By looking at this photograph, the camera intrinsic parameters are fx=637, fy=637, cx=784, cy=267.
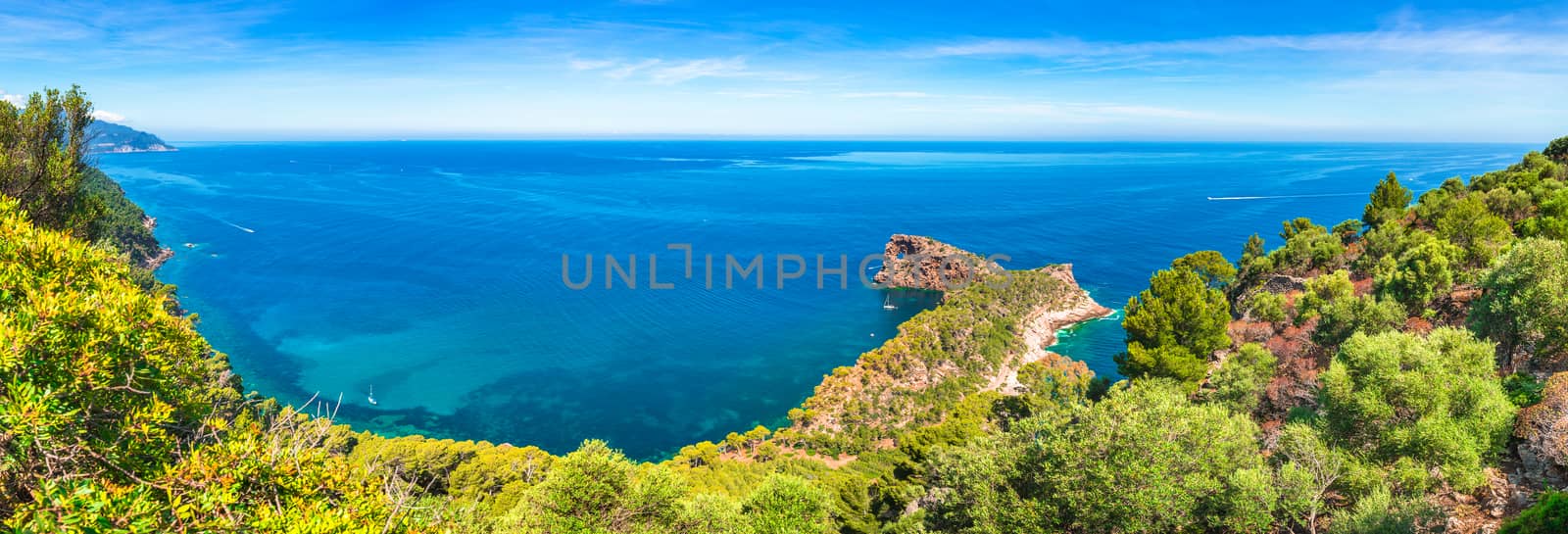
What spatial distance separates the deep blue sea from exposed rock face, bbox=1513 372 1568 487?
44786 mm

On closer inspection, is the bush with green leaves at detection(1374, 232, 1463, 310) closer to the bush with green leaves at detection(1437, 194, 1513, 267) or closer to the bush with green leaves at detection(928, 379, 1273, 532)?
the bush with green leaves at detection(1437, 194, 1513, 267)

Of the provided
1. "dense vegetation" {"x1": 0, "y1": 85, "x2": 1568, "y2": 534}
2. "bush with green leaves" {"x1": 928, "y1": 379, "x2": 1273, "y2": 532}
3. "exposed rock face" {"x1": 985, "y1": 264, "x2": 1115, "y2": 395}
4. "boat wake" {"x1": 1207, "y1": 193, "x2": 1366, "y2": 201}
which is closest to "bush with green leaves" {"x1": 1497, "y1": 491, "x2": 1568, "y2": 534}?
"dense vegetation" {"x1": 0, "y1": 85, "x2": 1568, "y2": 534}

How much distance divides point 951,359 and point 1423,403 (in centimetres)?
4070

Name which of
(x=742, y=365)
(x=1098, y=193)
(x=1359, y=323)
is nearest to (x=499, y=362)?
(x=742, y=365)

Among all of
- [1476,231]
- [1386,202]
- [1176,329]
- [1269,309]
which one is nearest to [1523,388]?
[1176,329]

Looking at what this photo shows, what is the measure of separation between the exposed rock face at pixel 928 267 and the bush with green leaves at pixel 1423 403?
226 feet

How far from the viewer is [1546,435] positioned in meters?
15.1

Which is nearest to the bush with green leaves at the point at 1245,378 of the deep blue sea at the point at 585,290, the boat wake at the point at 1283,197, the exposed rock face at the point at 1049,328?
the exposed rock face at the point at 1049,328

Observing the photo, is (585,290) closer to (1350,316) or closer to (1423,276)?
(1350,316)

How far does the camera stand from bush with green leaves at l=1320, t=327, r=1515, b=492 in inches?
638

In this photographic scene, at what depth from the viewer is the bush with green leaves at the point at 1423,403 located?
16.2 meters

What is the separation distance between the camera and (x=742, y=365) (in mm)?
66375

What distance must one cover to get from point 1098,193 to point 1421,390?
582 feet

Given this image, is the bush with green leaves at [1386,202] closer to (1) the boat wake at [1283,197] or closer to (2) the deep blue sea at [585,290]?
(2) the deep blue sea at [585,290]
